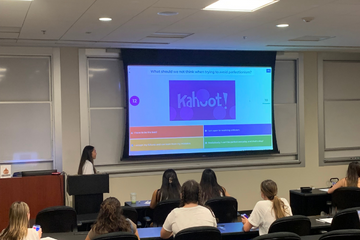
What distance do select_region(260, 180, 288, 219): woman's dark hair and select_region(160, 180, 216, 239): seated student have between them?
1.96ft

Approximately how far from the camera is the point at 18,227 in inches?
130

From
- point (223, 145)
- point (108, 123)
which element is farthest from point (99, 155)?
point (223, 145)

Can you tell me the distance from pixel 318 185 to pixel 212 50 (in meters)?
3.61

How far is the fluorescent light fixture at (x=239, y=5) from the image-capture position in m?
4.47

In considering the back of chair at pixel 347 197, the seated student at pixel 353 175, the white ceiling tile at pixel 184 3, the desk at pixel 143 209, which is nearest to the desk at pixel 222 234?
the desk at pixel 143 209

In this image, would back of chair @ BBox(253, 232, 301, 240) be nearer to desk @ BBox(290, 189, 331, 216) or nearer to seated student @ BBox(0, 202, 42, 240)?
seated student @ BBox(0, 202, 42, 240)

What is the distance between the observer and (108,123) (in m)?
7.59

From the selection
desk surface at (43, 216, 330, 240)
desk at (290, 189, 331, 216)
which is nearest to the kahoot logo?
desk at (290, 189, 331, 216)

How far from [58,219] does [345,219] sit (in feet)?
9.40

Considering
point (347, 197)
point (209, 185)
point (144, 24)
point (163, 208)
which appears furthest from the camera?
point (347, 197)

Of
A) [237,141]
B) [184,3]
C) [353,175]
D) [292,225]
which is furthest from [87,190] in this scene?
[353,175]

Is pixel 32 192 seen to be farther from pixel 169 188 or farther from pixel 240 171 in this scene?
pixel 240 171

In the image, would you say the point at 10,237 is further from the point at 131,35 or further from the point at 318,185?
the point at 318,185

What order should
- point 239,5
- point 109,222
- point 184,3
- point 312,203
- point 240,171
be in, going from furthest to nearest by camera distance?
point 240,171, point 312,203, point 239,5, point 184,3, point 109,222
